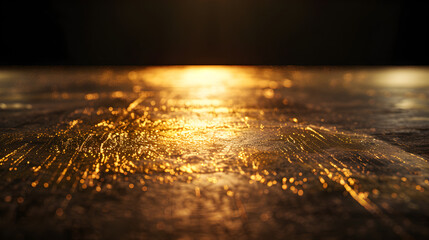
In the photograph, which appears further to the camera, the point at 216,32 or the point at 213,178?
the point at 216,32

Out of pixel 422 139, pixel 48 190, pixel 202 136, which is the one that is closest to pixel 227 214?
pixel 48 190

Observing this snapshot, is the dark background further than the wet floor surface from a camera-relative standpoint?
Yes

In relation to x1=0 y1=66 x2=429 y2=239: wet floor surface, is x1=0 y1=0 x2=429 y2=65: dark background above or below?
above

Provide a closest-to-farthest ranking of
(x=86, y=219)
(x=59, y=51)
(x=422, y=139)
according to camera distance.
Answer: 1. (x=86, y=219)
2. (x=422, y=139)
3. (x=59, y=51)

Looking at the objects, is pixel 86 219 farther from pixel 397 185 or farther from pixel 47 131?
pixel 47 131

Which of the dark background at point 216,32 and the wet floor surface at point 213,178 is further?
the dark background at point 216,32

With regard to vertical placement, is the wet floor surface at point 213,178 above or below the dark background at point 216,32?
below

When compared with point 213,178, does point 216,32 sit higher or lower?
higher

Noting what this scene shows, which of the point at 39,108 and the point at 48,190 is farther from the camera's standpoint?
the point at 39,108
